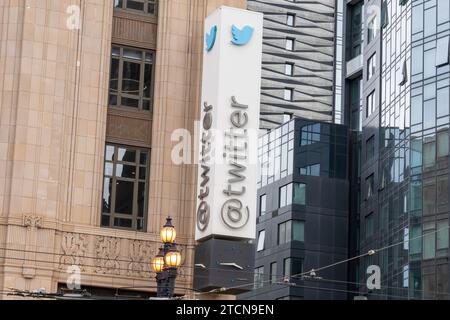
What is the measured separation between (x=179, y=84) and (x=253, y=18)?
11.0ft

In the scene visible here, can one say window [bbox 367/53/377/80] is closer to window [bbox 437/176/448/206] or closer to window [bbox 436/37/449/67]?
window [bbox 436/37/449/67]

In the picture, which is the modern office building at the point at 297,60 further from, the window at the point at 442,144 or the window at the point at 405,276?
the window at the point at 442,144

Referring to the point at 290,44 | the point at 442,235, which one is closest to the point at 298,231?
the point at 442,235

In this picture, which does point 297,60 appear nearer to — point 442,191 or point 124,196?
point 442,191

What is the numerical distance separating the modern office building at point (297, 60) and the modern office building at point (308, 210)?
15856 millimetres

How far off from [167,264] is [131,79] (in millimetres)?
9780

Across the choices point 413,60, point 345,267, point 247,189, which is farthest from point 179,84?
point 345,267

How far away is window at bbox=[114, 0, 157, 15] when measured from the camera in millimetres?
39250

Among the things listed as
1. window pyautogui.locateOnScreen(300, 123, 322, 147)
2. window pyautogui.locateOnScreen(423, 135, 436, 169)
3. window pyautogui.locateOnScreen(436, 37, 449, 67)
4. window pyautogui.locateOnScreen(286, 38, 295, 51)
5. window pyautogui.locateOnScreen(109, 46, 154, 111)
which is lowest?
window pyautogui.locateOnScreen(109, 46, 154, 111)

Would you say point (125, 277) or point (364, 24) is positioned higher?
point (364, 24)

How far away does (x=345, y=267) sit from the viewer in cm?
9144

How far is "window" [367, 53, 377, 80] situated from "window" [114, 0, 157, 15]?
48838 mm

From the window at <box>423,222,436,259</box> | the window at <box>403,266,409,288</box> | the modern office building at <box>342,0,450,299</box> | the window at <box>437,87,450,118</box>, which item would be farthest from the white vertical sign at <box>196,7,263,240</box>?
the window at <box>403,266,409,288</box>

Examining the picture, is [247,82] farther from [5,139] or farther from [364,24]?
[364,24]
